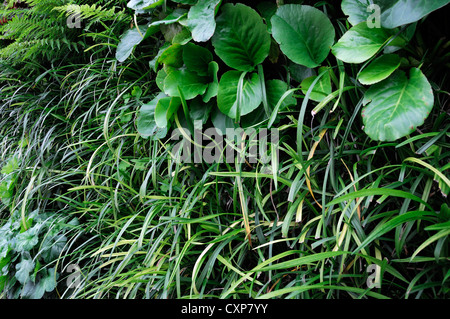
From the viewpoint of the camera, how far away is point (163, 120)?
3.40 feet

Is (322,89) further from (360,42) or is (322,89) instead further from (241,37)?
(241,37)

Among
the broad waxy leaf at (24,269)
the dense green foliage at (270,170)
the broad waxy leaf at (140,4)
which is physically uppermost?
the broad waxy leaf at (140,4)

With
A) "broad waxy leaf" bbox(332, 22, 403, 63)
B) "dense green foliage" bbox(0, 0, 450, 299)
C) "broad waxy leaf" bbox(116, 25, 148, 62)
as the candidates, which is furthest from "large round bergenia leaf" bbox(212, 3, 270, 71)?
"broad waxy leaf" bbox(116, 25, 148, 62)

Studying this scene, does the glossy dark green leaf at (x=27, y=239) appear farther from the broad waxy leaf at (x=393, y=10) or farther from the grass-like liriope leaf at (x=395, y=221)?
the broad waxy leaf at (x=393, y=10)

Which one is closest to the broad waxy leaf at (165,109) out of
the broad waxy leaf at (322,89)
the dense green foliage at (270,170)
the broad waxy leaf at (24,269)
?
the dense green foliage at (270,170)

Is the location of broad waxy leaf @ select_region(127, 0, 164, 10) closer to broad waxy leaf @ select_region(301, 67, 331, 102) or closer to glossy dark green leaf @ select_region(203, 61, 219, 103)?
glossy dark green leaf @ select_region(203, 61, 219, 103)

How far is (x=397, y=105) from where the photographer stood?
2.45 feet

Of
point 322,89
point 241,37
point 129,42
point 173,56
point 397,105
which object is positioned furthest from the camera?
point 129,42

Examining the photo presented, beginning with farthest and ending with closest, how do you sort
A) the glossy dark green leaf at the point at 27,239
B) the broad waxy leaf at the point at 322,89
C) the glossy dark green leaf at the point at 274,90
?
the glossy dark green leaf at the point at 27,239
the glossy dark green leaf at the point at 274,90
the broad waxy leaf at the point at 322,89

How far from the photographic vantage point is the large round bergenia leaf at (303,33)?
0.90 metres

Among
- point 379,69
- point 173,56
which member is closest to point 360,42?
point 379,69

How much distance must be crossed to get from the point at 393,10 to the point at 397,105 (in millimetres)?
226
